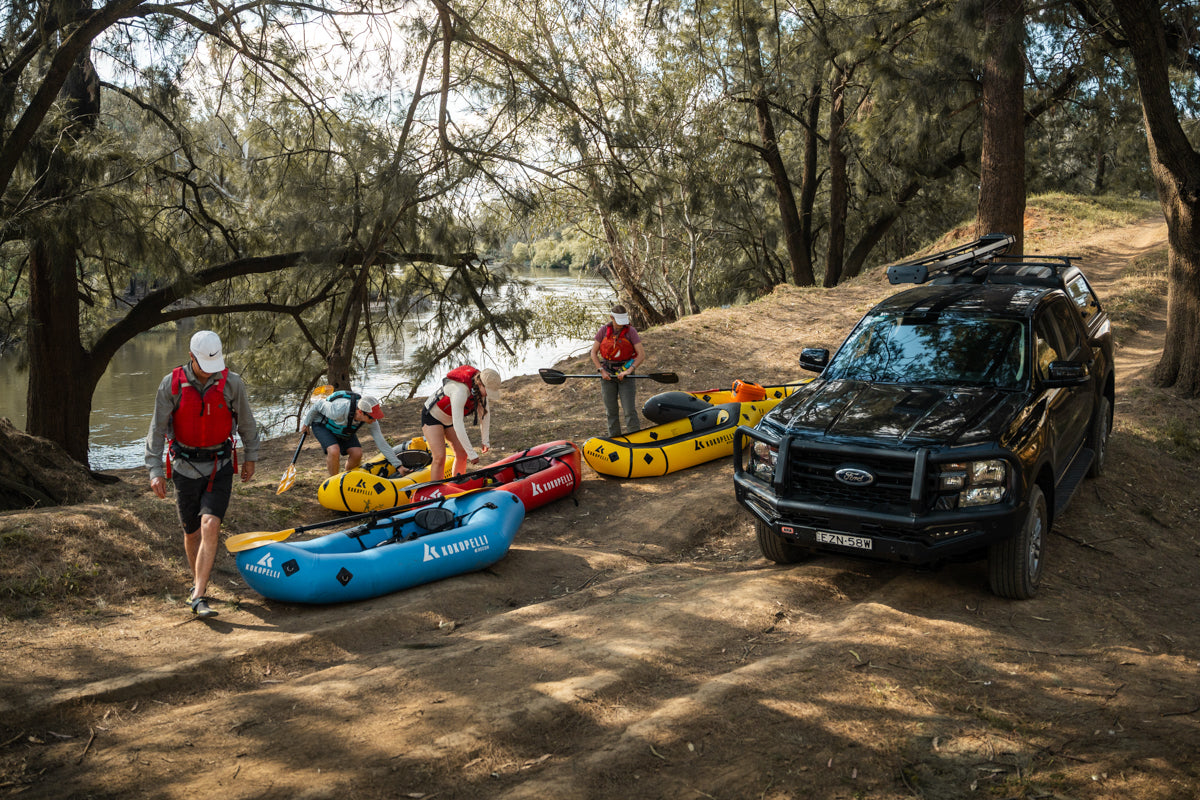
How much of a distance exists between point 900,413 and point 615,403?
216 inches

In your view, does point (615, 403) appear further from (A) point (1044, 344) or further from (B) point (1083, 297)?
(A) point (1044, 344)

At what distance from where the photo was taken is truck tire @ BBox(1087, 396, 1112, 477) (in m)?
8.45

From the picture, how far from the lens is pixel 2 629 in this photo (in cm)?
613

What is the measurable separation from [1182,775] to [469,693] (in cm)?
339

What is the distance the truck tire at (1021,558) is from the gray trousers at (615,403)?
19.3ft

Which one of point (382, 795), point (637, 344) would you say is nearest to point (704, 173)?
point (637, 344)

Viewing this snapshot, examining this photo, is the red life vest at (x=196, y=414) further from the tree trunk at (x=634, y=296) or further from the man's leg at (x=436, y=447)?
the tree trunk at (x=634, y=296)

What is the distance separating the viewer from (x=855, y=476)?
5906 mm

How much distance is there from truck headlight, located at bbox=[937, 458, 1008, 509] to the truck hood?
165 millimetres

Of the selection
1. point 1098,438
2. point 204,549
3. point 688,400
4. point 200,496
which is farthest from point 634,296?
point 204,549

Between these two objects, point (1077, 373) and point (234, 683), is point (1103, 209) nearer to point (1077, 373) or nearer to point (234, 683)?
point (1077, 373)

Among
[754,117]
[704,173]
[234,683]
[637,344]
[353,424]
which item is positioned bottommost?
[234,683]

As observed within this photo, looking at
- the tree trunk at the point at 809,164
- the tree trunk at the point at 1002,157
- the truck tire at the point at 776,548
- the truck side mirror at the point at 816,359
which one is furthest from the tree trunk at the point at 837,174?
the truck tire at the point at 776,548

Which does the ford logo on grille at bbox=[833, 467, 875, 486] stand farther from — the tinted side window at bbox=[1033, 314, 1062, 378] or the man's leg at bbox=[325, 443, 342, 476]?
the man's leg at bbox=[325, 443, 342, 476]
